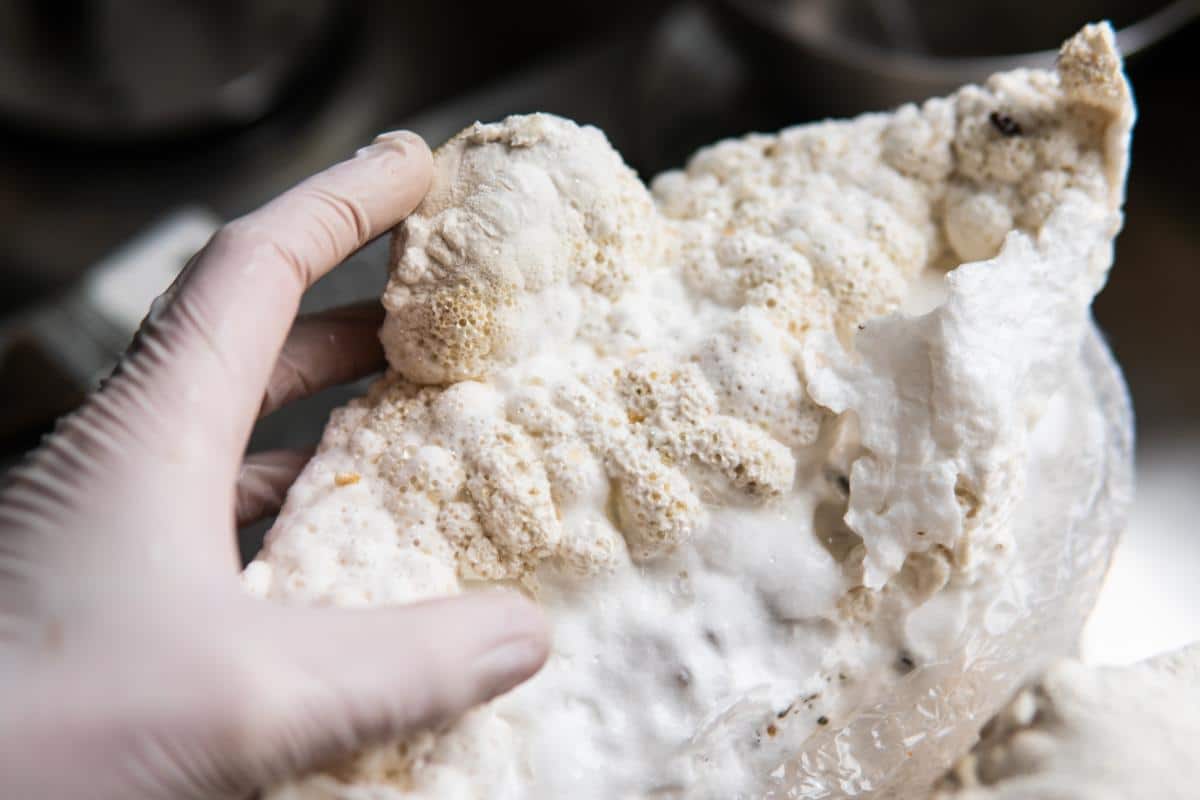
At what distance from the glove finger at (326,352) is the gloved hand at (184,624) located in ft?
0.70

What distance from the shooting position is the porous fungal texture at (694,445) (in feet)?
2.75

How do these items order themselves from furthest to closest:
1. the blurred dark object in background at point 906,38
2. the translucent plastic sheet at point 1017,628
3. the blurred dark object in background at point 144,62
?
the blurred dark object in background at point 144,62 → the blurred dark object in background at point 906,38 → the translucent plastic sheet at point 1017,628

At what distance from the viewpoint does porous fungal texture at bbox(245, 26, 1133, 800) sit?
2.75 feet

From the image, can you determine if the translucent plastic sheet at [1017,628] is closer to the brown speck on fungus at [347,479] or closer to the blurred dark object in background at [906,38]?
the brown speck on fungus at [347,479]

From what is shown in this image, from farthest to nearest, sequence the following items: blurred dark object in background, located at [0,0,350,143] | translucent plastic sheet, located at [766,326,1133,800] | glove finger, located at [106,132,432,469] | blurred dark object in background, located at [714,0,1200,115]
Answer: blurred dark object in background, located at [0,0,350,143] → blurred dark object in background, located at [714,0,1200,115] → translucent plastic sheet, located at [766,326,1133,800] → glove finger, located at [106,132,432,469]

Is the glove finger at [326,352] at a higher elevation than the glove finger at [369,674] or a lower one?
higher

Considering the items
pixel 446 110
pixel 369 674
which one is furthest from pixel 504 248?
pixel 446 110

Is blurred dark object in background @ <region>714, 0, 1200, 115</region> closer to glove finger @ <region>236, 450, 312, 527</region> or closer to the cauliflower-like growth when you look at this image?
the cauliflower-like growth

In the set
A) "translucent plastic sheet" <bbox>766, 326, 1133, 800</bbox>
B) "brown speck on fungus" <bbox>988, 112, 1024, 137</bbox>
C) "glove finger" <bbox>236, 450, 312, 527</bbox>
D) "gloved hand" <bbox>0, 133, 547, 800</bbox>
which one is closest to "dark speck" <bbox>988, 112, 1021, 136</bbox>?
"brown speck on fungus" <bbox>988, 112, 1024, 137</bbox>

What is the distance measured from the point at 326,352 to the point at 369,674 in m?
0.44

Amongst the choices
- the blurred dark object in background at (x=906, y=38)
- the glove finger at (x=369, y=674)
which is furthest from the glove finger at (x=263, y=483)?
the blurred dark object in background at (x=906, y=38)

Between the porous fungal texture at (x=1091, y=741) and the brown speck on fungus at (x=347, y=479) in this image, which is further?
the brown speck on fungus at (x=347, y=479)

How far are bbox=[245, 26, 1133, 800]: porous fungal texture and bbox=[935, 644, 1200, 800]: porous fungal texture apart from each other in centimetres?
14

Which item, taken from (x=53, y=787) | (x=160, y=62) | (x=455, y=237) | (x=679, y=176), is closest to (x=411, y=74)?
(x=160, y=62)
